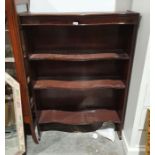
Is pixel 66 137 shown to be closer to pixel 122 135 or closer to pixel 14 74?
pixel 122 135

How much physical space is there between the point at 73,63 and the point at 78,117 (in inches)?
21.3

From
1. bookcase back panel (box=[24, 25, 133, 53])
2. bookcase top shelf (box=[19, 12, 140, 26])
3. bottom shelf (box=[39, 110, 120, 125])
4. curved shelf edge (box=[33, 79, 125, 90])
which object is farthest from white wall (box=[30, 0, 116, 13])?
bottom shelf (box=[39, 110, 120, 125])

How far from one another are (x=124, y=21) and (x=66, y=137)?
47.9 inches

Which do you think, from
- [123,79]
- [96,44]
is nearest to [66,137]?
[123,79]

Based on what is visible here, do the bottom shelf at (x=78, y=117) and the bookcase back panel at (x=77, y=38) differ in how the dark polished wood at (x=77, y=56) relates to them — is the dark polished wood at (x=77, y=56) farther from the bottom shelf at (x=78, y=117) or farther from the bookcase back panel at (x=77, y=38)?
the bottom shelf at (x=78, y=117)

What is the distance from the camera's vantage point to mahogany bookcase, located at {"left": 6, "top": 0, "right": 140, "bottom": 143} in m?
1.43

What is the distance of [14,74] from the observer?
1549 mm

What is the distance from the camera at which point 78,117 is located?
75.0 inches

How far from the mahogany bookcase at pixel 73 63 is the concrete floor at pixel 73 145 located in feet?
0.34

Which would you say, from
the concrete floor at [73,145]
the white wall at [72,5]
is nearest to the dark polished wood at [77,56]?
the white wall at [72,5]

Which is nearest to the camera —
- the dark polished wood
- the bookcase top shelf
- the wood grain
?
the bookcase top shelf

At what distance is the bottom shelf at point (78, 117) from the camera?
72.8 inches

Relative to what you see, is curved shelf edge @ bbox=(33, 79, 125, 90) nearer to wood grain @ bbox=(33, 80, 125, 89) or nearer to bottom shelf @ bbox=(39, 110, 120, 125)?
wood grain @ bbox=(33, 80, 125, 89)
